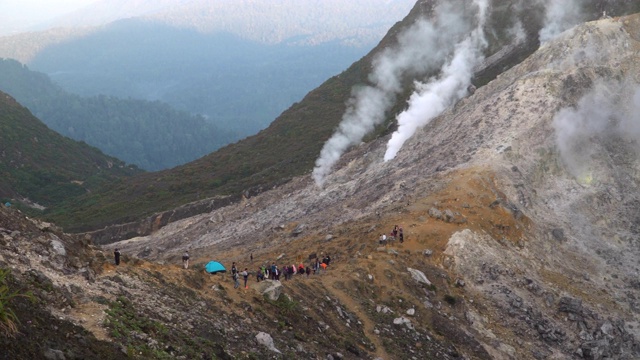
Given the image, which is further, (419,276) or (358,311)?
(419,276)

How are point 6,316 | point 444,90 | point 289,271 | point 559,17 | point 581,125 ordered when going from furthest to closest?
1. point 559,17
2. point 444,90
3. point 581,125
4. point 289,271
5. point 6,316

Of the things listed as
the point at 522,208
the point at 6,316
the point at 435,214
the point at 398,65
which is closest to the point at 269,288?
the point at 6,316

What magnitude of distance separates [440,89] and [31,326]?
59.2 meters

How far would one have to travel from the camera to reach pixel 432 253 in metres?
34.6

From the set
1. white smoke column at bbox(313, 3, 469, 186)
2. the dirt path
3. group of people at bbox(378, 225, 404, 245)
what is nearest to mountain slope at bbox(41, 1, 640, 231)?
white smoke column at bbox(313, 3, 469, 186)

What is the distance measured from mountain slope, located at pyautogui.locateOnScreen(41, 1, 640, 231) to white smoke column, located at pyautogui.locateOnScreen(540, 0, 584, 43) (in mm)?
1049

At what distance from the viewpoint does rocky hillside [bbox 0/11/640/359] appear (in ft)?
67.3

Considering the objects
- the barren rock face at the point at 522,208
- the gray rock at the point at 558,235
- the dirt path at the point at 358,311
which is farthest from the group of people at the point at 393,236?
the gray rock at the point at 558,235

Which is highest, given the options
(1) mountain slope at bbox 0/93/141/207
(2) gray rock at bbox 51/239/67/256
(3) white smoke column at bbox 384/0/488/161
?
(1) mountain slope at bbox 0/93/141/207

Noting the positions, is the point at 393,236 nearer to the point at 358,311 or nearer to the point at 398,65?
the point at 358,311

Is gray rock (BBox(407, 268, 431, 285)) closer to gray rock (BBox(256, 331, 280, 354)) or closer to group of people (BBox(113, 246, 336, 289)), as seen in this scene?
group of people (BBox(113, 246, 336, 289))

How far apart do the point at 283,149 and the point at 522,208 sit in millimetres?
61319

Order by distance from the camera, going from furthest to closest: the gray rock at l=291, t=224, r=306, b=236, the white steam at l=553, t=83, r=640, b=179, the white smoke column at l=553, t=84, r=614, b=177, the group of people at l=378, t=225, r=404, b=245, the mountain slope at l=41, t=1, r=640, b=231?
the mountain slope at l=41, t=1, r=640, b=231
the gray rock at l=291, t=224, r=306, b=236
the white steam at l=553, t=83, r=640, b=179
the white smoke column at l=553, t=84, r=614, b=177
the group of people at l=378, t=225, r=404, b=245

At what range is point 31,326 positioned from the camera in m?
15.2
